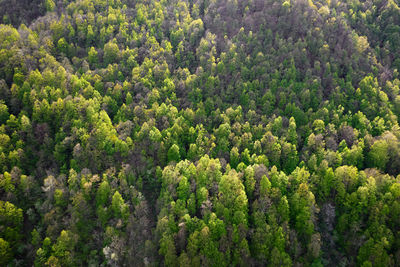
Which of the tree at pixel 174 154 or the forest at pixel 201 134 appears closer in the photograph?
the forest at pixel 201 134

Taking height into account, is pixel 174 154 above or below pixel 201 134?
below

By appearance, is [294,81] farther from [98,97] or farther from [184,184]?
[98,97]

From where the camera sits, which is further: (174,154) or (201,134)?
(201,134)

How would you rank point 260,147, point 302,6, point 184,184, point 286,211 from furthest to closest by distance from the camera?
point 302,6
point 260,147
point 184,184
point 286,211

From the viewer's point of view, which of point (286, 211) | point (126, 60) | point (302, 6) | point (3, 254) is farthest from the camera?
point (302, 6)

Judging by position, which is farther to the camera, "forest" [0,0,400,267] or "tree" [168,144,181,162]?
"tree" [168,144,181,162]

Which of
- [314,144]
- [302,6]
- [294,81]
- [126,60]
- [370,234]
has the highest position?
[302,6]

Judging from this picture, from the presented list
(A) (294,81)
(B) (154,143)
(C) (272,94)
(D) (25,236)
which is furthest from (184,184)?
(A) (294,81)

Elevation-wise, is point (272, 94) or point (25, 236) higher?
point (272, 94)
